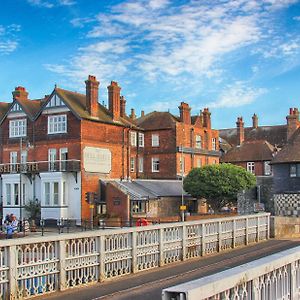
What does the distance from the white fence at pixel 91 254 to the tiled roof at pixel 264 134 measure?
221 feet

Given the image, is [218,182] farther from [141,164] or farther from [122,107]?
[122,107]

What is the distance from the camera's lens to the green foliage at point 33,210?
2137 inches

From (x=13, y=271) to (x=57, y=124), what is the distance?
149 ft

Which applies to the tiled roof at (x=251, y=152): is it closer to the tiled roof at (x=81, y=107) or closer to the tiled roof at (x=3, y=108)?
the tiled roof at (x=81, y=107)

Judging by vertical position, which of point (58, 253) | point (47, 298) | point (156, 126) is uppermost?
point (156, 126)

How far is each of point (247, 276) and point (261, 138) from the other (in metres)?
84.6

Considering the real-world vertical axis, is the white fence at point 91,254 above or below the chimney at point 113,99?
below

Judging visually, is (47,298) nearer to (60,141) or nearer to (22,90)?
(60,141)

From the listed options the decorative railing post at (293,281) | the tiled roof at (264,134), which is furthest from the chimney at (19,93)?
the decorative railing post at (293,281)

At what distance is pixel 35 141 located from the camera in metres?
57.5

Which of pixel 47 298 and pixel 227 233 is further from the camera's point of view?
pixel 227 233

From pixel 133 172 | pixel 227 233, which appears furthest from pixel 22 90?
pixel 227 233

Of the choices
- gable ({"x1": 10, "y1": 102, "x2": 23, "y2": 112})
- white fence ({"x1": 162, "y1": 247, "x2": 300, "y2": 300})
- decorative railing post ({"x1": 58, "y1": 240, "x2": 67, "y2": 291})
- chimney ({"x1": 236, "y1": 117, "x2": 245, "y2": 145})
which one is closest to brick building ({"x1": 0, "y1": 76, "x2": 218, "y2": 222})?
gable ({"x1": 10, "y1": 102, "x2": 23, "y2": 112})

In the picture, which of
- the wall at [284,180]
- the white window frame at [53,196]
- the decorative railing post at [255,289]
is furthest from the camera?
the white window frame at [53,196]
